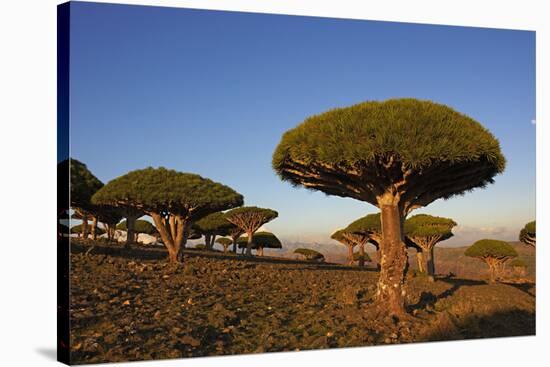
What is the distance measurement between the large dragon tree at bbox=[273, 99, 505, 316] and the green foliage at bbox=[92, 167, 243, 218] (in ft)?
25.0

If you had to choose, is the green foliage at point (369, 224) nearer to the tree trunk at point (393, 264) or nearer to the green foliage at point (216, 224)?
the tree trunk at point (393, 264)

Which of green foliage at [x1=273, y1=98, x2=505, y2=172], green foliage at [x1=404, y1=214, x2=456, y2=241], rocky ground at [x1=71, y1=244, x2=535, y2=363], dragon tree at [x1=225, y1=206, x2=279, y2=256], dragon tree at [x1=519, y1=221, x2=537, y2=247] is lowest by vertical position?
rocky ground at [x1=71, y1=244, x2=535, y2=363]

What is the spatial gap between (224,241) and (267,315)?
60.8m

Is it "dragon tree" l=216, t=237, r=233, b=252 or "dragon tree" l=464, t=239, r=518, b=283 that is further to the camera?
"dragon tree" l=216, t=237, r=233, b=252

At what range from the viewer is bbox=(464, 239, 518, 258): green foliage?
29703 millimetres

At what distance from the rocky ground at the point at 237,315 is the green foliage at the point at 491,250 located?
8.97 m

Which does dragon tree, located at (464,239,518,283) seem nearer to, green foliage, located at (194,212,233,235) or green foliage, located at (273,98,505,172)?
green foliage, located at (273,98,505,172)

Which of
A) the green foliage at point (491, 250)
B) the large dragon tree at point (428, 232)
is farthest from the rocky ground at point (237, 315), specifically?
the green foliage at point (491, 250)

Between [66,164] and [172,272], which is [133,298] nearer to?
[66,164]

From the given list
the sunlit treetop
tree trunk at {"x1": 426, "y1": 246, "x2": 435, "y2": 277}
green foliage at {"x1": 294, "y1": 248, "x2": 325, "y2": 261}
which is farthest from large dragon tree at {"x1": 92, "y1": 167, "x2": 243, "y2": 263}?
tree trunk at {"x1": 426, "y1": 246, "x2": 435, "y2": 277}

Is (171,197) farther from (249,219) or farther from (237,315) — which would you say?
(249,219)

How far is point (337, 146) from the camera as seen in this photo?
1354cm

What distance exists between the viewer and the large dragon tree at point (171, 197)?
22.2 m

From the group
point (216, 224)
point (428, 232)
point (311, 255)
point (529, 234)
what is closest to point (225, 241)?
point (216, 224)
